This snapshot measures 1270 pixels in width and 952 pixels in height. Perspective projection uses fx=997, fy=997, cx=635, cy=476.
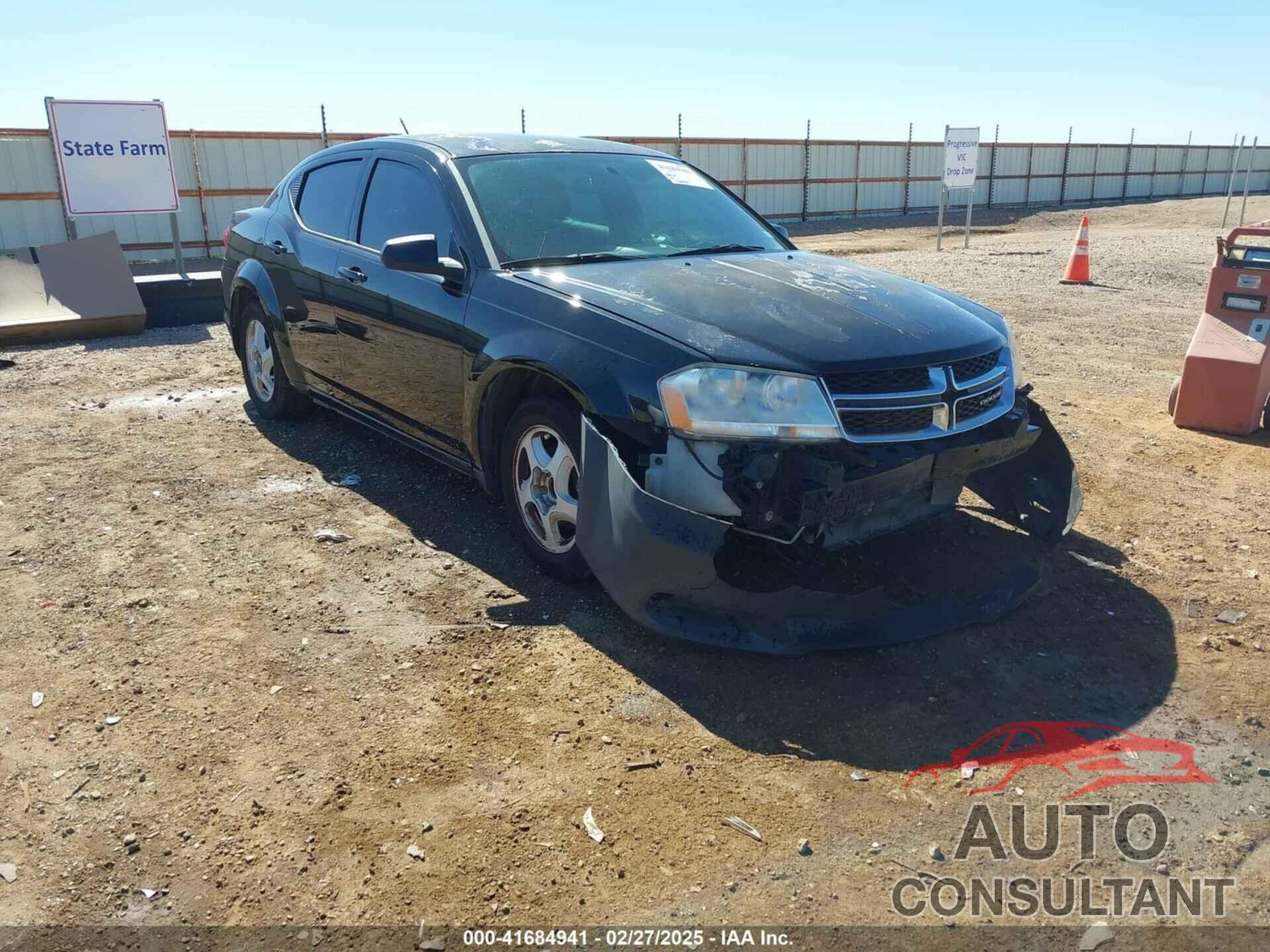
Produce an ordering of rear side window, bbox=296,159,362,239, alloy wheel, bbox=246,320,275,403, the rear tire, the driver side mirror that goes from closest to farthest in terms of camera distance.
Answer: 1. the driver side mirror
2. rear side window, bbox=296,159,362,239
3. the rear tire
4. alloy wheel, bbox=246,320,275,403

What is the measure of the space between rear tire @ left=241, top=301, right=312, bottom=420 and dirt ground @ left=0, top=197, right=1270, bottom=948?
33.3 inches

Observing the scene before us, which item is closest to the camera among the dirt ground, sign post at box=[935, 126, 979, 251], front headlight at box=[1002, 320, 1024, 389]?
the dirt ground

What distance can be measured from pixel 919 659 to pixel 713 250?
2222 millimetres

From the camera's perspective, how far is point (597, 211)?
477 centimetres

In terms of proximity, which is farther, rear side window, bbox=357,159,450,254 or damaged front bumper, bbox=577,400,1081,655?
rear side window, bbox=357,159,450,254

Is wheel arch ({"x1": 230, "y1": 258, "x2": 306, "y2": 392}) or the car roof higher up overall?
the car roof

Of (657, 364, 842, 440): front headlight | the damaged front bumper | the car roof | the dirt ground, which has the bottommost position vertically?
the dirt ground

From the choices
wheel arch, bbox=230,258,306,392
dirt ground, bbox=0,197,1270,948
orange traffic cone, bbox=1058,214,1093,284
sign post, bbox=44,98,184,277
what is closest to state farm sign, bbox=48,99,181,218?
sign post, bbox=44,98,184,277

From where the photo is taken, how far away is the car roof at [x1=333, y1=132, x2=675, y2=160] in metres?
4.97

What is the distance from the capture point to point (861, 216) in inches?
1244

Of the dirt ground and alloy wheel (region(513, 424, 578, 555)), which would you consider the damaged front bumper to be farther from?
alloy wheel (region(513, 424, 578, 555))

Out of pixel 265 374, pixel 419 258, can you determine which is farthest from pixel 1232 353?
pixel 265 374

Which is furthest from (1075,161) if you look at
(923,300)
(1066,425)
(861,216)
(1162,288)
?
(923,300)

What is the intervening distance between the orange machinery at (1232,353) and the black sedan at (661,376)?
8.96 ft
